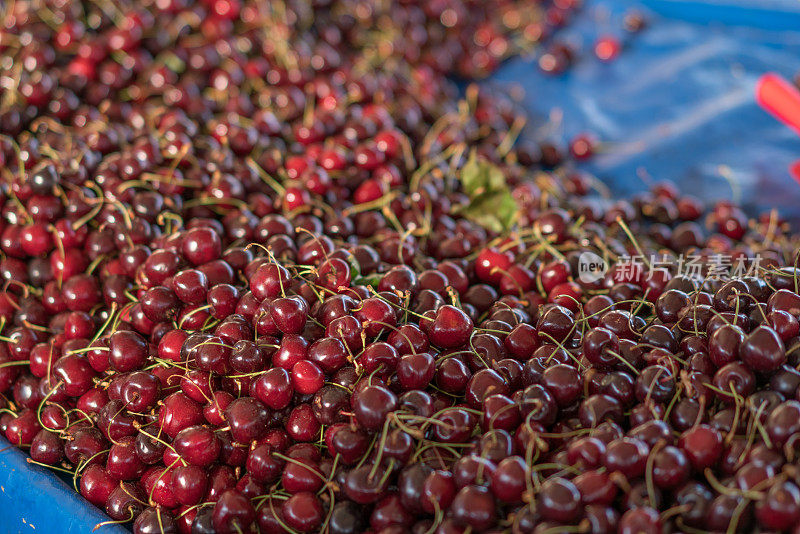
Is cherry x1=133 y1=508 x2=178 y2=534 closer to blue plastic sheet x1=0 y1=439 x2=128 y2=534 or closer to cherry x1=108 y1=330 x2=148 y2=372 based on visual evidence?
blue plastic sheet x1=0 y1=439 x2=128 y2=534

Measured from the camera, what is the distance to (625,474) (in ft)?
3.02

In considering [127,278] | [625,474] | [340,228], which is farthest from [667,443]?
[127,278]

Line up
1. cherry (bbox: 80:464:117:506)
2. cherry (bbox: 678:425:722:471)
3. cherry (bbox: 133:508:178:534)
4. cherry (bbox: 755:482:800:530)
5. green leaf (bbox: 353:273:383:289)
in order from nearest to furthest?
cherry (bbox: 755:482:800:530)
cherry (bbox: 678:425:722:471)
cherry (bbox: 133:508:178:534)
cherry (bbox: 80:464:117:506)
green leaf (bbox: 353:273:383:289)

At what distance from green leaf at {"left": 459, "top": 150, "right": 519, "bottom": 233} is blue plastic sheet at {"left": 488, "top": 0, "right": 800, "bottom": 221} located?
0.58 m

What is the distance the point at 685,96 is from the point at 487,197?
104 centimetres

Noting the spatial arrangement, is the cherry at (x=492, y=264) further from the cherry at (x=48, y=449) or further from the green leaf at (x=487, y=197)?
the cherry at (x=48, y=449)

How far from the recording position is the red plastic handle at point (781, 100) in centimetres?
195

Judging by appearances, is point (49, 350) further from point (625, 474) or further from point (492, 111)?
point (492, 111)

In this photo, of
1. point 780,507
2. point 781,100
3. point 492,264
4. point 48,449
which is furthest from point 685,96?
point 48,449

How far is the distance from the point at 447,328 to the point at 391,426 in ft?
0.74

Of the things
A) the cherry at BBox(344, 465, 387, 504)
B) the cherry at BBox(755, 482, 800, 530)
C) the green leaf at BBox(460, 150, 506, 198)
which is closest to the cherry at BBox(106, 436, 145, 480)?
the cherry at BBox(344, 465, 387, 504)

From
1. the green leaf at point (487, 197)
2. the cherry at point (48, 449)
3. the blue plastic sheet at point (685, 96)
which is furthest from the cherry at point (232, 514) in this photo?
the blue plastic sheet at point (685, 96)

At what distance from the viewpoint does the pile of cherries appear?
3.16ft

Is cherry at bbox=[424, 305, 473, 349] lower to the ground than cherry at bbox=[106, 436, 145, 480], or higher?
higher
